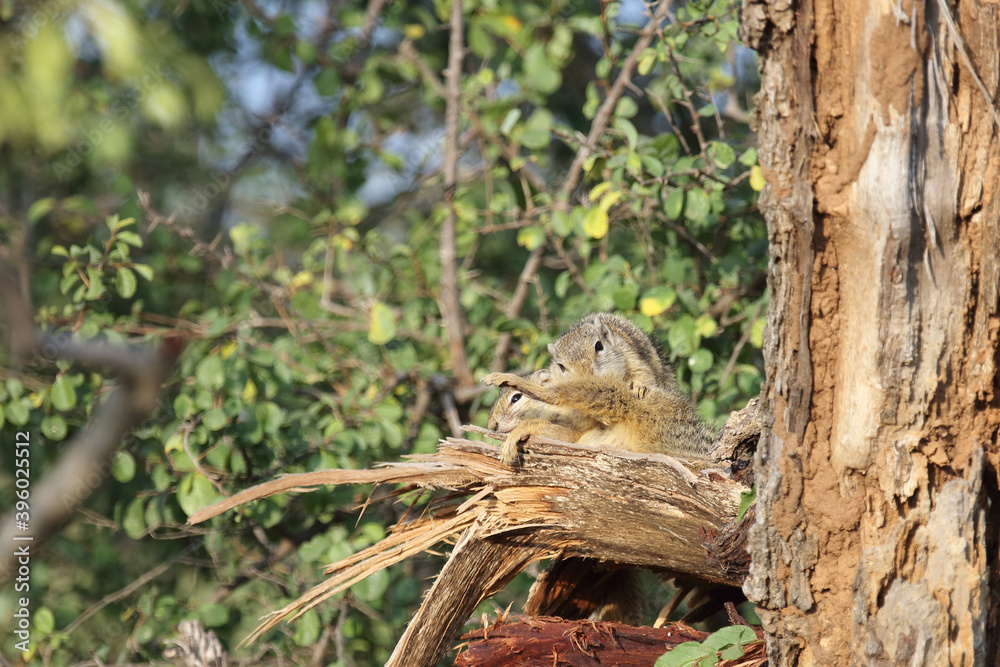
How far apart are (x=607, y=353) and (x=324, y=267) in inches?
78.2

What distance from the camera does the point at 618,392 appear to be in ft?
9.59

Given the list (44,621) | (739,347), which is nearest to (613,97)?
(739,347)

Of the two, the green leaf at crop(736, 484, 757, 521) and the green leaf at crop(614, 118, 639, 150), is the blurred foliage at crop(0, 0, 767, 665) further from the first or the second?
the green leaf at crop(736, 484, 757, 521)

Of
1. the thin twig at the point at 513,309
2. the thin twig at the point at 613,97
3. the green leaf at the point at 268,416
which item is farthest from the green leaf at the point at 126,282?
the thin twig at the point at 613,97

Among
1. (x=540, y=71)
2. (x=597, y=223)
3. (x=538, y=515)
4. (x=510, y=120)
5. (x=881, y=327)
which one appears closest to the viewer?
(x=881, y=327)

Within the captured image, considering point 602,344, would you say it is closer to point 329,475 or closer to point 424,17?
point 329,475

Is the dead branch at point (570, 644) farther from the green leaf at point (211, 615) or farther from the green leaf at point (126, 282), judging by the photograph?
the green leaf at point (126, 282)

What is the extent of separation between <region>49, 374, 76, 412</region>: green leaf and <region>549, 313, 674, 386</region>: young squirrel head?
1.83m

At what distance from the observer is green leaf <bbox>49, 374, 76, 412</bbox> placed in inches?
131

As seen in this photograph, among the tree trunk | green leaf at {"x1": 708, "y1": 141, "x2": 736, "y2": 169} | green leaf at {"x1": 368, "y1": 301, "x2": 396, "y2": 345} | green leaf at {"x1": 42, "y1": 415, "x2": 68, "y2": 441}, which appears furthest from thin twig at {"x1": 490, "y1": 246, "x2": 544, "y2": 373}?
the tree trunk

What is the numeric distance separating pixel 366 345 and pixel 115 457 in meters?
1.28

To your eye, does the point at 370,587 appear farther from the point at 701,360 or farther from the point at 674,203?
the point at 674,203

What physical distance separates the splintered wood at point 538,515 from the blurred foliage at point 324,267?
940 mm

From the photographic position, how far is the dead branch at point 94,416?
11.3ft
